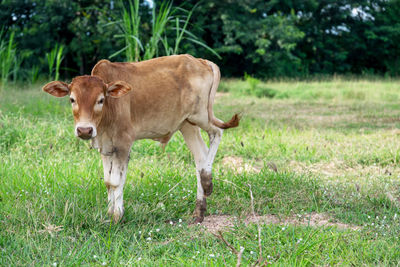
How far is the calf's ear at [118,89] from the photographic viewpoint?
3.45 m

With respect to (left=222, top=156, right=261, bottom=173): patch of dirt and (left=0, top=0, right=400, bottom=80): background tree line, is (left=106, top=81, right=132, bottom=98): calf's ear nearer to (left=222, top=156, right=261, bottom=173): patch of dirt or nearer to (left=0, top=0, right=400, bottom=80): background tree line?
(left=222, top=156, right=261, bottom=173): patch of dirt

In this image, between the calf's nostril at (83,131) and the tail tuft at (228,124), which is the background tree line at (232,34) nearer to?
the tail tuft at (228,124)

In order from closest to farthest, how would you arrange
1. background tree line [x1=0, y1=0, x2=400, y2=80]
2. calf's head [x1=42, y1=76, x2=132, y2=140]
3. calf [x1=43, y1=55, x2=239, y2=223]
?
calf's head [x1=42, y1=76, x2=132, y2=140]
calf [x1=43, y1=55, x2=239, y2=223]
background tree line [x1=0, y1=0, x2=400, y2=80]

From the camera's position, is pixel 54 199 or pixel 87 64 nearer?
pixel 54 199

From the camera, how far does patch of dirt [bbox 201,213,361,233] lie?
376cm

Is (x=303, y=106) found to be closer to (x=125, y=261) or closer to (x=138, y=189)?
(x=138, y=189)

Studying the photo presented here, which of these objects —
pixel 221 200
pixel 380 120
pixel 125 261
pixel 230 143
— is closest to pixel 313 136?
pixel 230 143

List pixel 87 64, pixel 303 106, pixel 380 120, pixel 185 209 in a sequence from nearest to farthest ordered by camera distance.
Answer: pixel 185 209 < pixel 380 120 < pixel 303 106 < pixel 87 64

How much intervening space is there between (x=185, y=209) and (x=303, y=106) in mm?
8289

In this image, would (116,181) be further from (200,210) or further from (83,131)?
(200,210)

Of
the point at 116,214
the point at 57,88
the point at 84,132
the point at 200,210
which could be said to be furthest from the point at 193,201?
the point at 57,88

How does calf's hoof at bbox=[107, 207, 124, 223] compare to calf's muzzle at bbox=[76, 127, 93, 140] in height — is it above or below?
below

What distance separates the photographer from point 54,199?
12.5 feet

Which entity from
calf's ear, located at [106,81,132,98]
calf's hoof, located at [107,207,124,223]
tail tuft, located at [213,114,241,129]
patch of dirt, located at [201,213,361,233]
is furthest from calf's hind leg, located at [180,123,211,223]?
calf's ear, located at [106,81,132,98]
